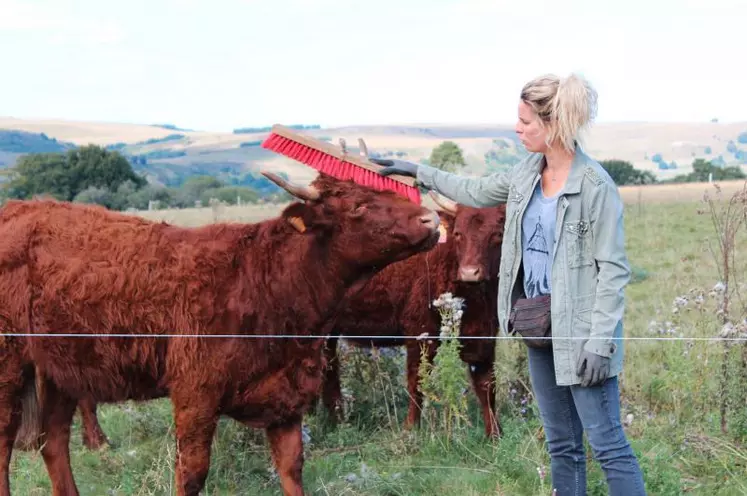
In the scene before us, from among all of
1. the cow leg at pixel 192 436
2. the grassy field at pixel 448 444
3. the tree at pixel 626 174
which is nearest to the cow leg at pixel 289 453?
the grassy field at pixel 448 444

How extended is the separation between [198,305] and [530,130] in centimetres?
200

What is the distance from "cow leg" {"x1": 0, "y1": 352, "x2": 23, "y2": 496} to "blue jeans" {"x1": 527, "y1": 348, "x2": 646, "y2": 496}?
116 inches

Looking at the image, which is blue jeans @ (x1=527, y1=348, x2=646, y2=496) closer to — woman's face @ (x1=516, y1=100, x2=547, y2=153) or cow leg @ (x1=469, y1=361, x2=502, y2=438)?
woman's face @ (x1=516, y1=100, x2=547, y2=153)

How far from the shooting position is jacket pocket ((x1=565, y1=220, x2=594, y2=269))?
138 inches

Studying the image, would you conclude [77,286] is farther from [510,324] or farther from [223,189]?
[223,189]

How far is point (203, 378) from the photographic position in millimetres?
4414

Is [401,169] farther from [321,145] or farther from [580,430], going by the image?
[580,430]

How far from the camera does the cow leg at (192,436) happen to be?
4.43 meters

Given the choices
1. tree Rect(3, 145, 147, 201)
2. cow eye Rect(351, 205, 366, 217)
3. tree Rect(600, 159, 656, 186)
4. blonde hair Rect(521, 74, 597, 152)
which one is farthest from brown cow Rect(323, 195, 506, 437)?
tree Rect(600, 159, 656, 186)

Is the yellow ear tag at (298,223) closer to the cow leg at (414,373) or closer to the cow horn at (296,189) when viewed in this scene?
the cow horn at (296,189)

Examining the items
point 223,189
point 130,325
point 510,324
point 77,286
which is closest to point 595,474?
point 510,324

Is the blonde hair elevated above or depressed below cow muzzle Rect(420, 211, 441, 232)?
above

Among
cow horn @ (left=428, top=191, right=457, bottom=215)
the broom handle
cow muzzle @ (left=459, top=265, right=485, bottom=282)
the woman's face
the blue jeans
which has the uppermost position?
the woman's face

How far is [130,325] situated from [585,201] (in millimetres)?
2512
